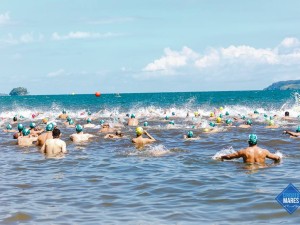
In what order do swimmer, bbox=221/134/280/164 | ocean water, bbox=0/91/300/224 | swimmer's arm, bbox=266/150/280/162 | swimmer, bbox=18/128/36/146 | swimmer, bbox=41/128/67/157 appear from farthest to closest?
1. swimmer, bbox=18/128/36/146
2. swimmer, bbox=41/128/67/157
3. swimmer's arm, bbox=266/150/280/162
4. swimmer, bbox=221/134/280/164
5. ocean water, bbox=0/91/300/224

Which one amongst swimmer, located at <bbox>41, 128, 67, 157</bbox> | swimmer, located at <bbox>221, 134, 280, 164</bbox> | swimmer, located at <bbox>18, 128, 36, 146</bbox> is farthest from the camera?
swimmer, located at <bbox>18, 128, 36, 146</bbox>

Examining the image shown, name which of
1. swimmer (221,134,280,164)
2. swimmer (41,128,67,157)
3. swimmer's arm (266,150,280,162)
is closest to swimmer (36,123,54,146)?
swimmer (41,128,67,157)

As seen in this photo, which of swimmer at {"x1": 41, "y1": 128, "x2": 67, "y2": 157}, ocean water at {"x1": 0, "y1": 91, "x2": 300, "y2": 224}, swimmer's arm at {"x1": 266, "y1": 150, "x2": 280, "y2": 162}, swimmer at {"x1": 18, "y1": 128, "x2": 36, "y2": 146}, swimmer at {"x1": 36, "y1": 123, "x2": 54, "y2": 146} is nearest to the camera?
ocean water at {"x1": 0, "y1": 91, "x2": 300, "y2": 224}

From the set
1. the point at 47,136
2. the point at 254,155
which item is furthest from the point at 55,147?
the point at 254,155

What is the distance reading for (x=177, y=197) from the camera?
10.2 m

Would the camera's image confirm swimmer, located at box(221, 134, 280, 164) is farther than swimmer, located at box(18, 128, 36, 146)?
No

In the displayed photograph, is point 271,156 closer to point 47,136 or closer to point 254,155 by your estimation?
point 254,155

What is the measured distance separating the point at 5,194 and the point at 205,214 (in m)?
4.72

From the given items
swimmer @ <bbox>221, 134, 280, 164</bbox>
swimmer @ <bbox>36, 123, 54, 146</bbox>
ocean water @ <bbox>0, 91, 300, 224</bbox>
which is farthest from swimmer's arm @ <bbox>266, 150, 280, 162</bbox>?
swimmer @ <bbox>36, 123, 54, 146</bbox>

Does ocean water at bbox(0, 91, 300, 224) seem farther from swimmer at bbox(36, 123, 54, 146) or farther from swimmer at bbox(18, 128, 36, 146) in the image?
swimmer at bbox(18, 128, 36, 146)

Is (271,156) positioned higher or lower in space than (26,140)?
higher

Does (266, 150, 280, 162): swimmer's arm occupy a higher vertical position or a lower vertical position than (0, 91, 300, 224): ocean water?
higher

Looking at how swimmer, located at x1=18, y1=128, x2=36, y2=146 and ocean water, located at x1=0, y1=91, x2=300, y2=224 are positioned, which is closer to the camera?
ocean water, located at x1=0, y1=91, x2=300, y2=224

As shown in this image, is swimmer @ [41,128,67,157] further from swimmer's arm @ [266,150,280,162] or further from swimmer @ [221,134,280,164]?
swimmer's arm @ [266,150,280,162]
